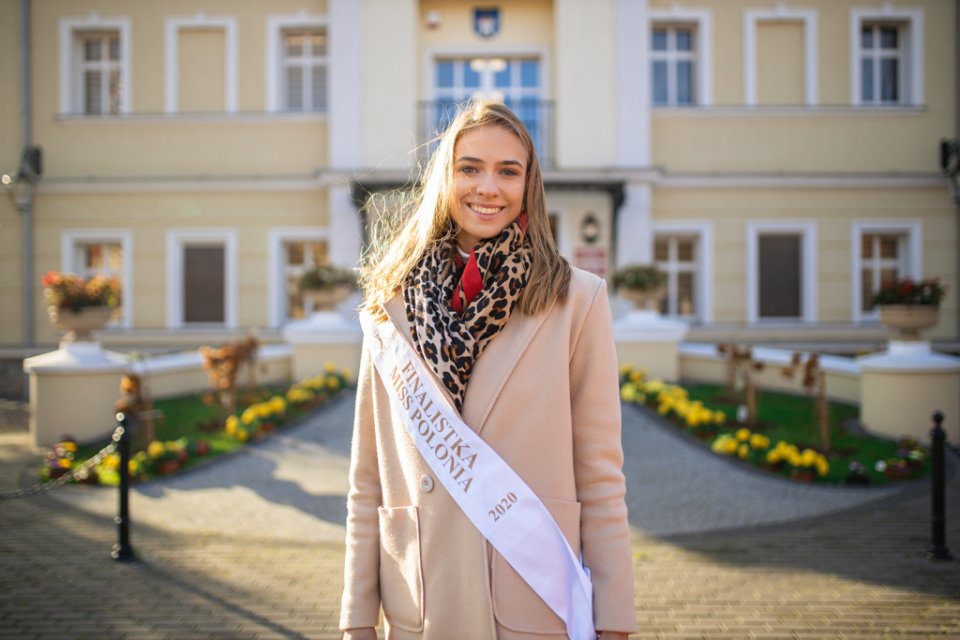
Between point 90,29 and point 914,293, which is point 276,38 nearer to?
point 90,29

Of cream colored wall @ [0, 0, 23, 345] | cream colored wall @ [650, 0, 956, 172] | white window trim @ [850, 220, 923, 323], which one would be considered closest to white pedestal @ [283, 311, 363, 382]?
cream colored wall @ [0, 0, 23, 345]

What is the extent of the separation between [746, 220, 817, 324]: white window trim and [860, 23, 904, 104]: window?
9.92ft

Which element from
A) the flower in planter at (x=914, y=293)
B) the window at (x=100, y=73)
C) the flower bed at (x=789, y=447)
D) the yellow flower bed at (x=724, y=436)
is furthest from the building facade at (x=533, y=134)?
the flower in planter at (x=914, y=293)

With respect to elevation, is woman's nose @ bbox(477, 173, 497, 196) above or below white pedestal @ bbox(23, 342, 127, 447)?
above

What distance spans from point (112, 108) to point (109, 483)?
36.0 feet

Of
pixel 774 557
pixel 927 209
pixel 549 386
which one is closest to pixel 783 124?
pixel 927 209

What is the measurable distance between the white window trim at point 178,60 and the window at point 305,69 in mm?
1025

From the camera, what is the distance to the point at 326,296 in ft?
38.2

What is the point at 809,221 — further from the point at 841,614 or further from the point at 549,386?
the point at 549,386

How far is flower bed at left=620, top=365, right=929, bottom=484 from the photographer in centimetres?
692

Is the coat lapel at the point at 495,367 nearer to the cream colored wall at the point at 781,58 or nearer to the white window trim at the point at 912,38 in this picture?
the cream colored wall at the point at 781,58

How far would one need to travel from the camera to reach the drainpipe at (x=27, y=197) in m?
14.5

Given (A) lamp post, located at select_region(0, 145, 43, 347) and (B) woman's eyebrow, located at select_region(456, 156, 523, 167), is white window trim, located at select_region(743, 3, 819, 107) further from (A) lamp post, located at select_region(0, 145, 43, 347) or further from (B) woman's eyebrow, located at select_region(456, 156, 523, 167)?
(A) lamp post, located at select_region(0, 145, 43, 347)

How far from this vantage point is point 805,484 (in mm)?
6812
